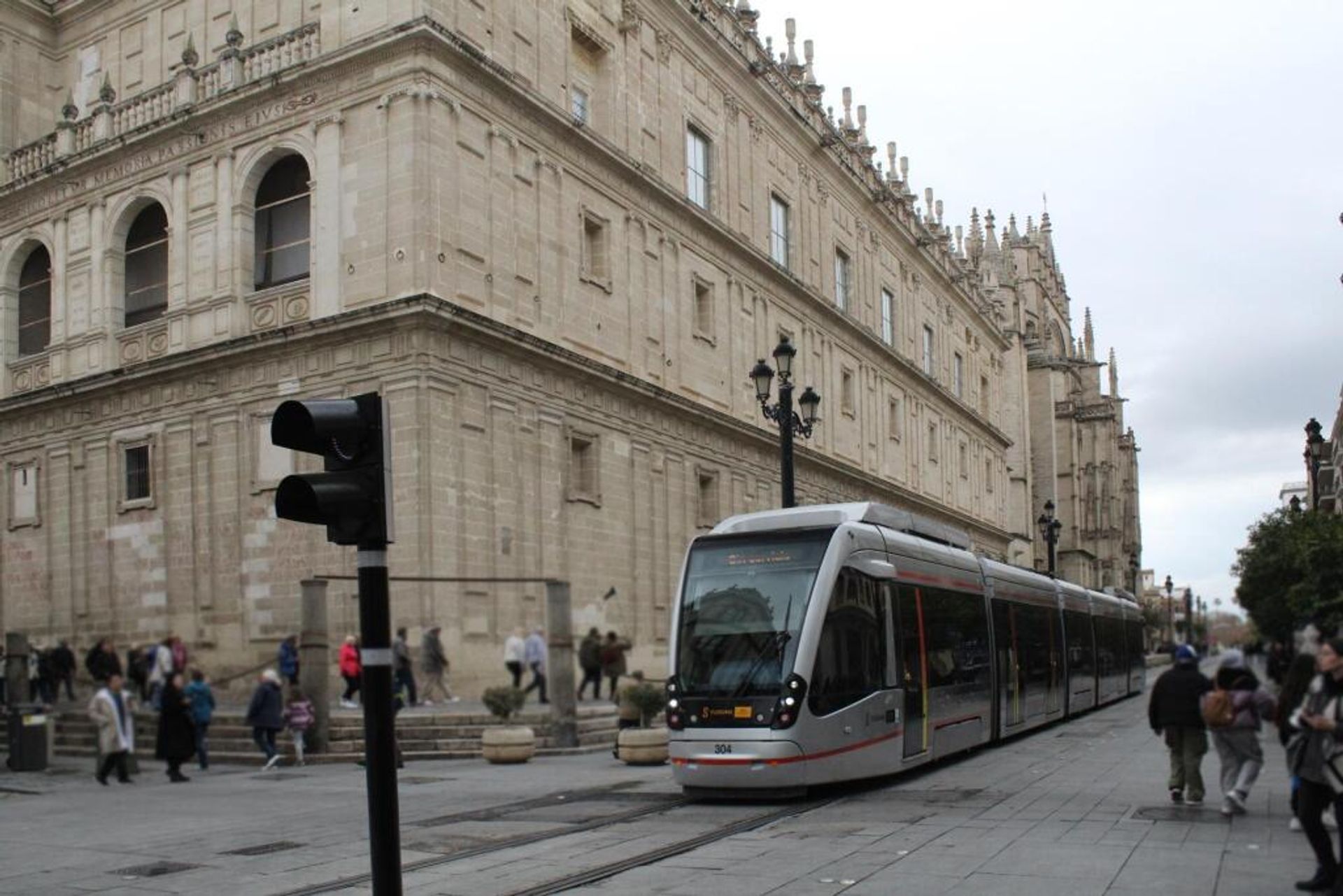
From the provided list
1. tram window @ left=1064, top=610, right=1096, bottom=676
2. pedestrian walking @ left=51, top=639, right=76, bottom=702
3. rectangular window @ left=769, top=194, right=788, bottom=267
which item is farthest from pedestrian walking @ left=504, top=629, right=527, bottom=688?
rectangular window @ left=769, top=194, right=788, bottom=267

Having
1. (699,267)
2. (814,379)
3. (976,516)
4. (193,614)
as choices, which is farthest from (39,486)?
(976,516)

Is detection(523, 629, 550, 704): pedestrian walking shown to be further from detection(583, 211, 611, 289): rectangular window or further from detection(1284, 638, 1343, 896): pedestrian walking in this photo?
detection(1284, 638, 1343, 896): pedestrian walking

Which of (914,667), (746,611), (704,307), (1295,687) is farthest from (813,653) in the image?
(704,307)

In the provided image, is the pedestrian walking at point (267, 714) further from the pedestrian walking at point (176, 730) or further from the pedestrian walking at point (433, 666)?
the pedestrian walking at point (433, 666)

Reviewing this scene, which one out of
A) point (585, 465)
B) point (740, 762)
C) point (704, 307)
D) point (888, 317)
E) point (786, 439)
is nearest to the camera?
point (740, 762)

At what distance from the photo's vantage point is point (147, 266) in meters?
31.0

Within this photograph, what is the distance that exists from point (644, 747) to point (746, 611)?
519cm

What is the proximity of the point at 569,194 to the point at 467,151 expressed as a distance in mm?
3620

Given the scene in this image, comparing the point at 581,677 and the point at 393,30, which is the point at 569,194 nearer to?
the point at 393,30

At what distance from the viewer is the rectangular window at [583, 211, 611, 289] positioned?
30.8m

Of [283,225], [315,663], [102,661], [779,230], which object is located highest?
[779,230]

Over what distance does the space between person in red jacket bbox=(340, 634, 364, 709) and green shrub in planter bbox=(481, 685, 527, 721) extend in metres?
2.56

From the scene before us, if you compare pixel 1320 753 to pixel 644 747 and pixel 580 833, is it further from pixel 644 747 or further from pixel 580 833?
pixel 644 747

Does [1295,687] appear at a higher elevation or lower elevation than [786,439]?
lower
